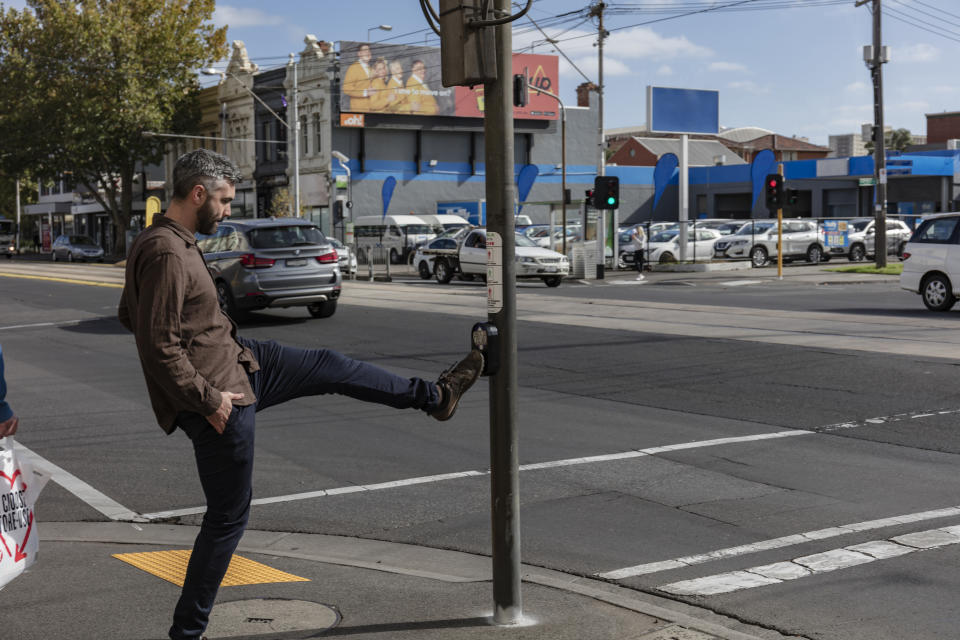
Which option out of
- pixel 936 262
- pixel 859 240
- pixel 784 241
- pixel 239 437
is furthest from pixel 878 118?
pixel 239 437

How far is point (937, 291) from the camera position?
1994 cm

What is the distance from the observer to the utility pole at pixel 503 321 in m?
4.41

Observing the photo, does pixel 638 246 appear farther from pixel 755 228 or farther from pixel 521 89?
pixel 521 89

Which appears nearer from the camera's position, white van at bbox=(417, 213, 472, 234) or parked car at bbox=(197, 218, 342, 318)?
parked car at bbox=(197, 218, 342, 318)

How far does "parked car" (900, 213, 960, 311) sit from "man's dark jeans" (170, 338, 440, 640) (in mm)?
17489

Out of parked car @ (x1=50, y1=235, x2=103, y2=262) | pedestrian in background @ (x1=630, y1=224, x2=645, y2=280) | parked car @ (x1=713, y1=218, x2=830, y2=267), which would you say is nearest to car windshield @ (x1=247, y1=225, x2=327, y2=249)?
pedestrian in background @ (x1=630, y1=224, x2=645, y2=280)

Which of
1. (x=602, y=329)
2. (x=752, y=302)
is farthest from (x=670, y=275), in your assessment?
(x=602, y=329)

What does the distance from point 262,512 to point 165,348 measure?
319 centimetres

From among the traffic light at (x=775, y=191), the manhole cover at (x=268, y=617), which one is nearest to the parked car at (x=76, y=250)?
the traffic light at (x=775, y=191)

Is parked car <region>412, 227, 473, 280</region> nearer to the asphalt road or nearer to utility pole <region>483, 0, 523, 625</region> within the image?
the asphalt road

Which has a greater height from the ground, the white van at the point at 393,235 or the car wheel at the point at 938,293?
the white van at the point at 393,235

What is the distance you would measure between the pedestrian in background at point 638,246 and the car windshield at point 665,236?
898mm

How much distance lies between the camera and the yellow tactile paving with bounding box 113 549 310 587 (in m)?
5.25

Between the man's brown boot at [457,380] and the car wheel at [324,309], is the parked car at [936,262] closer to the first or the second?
the car wheel at [324,309]
